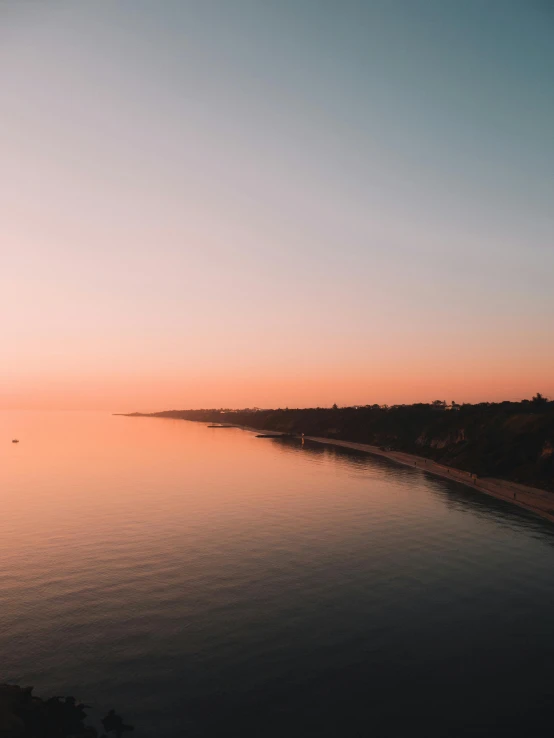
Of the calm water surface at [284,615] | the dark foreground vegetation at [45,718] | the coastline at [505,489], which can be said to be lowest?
the calm water surface at [284,615]

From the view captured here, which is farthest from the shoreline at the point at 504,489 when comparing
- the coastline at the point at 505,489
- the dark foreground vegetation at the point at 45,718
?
the dark foreground vegetation at the point at 45,718

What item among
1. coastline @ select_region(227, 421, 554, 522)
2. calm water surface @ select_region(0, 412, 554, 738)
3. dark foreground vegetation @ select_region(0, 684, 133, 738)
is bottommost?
calm water surface @ select_region(0, 412, 554, 738)

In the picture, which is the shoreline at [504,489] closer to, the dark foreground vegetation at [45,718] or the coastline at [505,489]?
the coastline at [505,489]

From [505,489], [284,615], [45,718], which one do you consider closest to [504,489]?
[505,489]

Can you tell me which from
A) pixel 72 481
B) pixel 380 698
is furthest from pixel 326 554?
pixel 72 481

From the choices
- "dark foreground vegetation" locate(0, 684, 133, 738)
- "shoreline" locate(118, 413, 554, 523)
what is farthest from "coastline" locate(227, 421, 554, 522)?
"dark foreground vegetation" locate(0, 684, 133, 738)

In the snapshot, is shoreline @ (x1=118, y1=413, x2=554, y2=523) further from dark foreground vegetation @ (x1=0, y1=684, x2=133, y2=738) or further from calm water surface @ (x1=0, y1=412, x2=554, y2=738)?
dark foreground vegetation @ (x1=0, y1=684, x2=133, y2=738)

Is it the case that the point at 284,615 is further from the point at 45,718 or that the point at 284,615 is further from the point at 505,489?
the point at 505,489

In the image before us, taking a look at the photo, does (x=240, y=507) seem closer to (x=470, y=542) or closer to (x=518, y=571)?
(x=470, y=542)

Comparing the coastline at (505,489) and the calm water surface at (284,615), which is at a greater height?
the coastline at (505,489)
